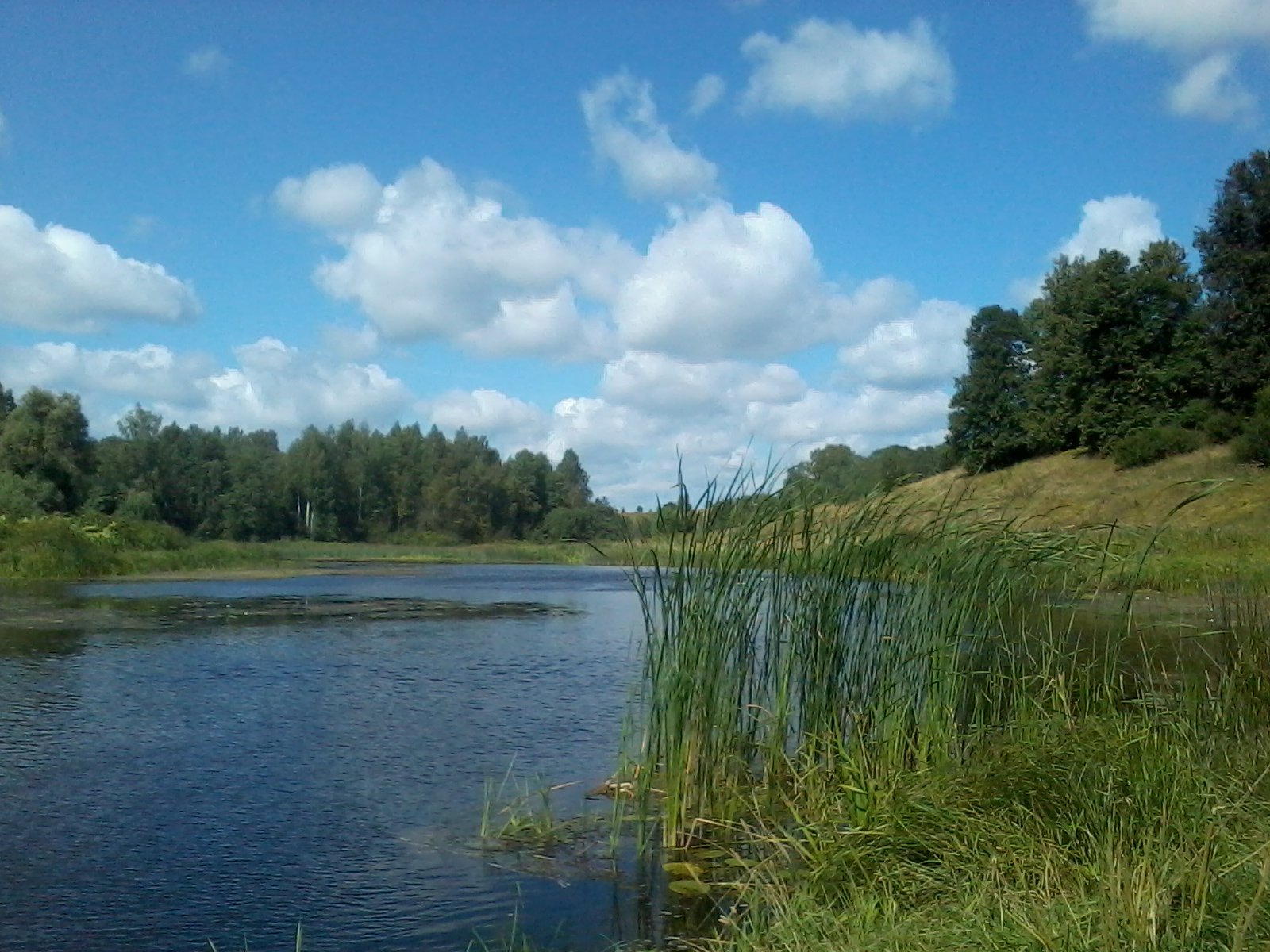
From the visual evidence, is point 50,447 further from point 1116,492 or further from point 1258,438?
point 1258,438

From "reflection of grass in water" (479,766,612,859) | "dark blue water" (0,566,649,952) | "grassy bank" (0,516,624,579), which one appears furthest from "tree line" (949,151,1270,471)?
"reflection of grass in water" (479,766,612,859)

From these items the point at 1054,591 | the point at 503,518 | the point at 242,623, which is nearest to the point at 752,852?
the point at 1054,591

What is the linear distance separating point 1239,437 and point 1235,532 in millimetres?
14947

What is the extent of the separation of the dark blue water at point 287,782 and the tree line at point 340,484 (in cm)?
4974

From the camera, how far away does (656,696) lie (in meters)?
7.44

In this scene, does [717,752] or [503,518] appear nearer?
[717,752]

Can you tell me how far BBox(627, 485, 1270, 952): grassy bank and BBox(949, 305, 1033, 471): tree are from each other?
159 ft

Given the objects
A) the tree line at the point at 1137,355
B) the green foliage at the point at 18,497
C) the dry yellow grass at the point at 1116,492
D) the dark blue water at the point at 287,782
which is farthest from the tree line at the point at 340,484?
the dark blue water at the point at 287,782

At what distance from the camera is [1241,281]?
40344mm

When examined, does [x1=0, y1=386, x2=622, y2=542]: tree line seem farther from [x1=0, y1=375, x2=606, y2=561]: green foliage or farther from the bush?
the bush

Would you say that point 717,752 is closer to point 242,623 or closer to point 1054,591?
point 1054,591

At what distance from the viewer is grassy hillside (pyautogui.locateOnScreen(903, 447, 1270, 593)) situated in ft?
26.7

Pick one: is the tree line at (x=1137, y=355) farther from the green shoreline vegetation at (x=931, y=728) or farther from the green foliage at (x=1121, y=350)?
the green shoreline vegetation at (x=931, y=728)

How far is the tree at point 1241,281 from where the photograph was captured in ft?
130
